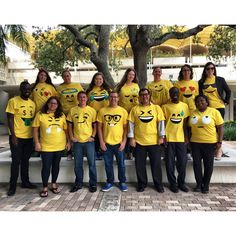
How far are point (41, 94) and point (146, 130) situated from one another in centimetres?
187

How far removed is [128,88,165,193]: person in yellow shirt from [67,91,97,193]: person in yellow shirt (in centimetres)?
63

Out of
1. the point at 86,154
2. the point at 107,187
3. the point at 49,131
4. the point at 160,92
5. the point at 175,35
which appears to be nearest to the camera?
the point at 49,131

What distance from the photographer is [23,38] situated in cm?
899

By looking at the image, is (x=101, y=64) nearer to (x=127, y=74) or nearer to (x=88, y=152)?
(x=127, y=74)

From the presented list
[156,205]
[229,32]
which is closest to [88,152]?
[156,205]

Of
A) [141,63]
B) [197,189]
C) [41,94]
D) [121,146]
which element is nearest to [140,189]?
[121,146]

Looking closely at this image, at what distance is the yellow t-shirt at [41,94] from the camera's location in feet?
16.8

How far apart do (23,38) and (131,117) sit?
561 cm

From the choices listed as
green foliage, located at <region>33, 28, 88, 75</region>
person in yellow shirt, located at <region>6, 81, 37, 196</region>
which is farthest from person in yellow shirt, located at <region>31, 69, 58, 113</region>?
green foliage, located at <region>33, 28, 88, 75</region>

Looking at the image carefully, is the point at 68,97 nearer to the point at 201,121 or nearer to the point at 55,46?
the point at 201,121

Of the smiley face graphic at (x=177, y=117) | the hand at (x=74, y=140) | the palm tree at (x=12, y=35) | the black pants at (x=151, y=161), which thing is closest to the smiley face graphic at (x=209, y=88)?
the smiley face graphic at (x=177, y=117)

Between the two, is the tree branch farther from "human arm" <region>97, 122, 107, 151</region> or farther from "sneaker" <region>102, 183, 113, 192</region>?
"sneaker" <region>102, 183, 113, 192</region>

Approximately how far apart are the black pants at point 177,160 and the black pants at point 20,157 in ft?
7.54

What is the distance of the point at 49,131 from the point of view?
15.6 feet
